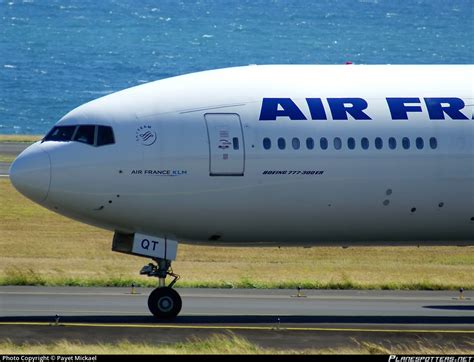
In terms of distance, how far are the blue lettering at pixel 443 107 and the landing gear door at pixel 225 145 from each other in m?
5.56

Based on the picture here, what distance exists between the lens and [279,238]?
113ft

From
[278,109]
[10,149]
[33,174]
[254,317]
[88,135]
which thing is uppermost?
[278,109]

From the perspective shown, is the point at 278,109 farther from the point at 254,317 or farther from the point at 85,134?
the point at 254,317

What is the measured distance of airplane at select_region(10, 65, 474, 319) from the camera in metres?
32.6

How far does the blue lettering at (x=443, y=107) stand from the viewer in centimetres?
3491

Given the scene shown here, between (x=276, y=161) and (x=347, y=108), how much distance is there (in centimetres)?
261

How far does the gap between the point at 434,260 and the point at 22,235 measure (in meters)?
18.4

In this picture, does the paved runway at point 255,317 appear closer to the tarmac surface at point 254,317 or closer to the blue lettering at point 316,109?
the tarmac surface at point 254,317

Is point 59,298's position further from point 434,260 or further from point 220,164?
point 434,260

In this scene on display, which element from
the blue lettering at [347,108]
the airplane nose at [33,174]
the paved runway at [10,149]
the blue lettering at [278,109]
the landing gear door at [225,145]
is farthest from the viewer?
the paved runway at [10,149]

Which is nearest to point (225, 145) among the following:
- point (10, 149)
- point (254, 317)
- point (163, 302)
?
point (163, 302)

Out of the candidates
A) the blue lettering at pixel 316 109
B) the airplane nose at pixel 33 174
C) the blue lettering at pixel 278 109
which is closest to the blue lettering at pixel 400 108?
the blue lettering at pixel 316 109

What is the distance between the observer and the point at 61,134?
108 feet

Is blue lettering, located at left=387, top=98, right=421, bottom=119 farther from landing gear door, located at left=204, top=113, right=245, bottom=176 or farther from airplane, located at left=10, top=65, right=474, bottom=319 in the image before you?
landing gear door, located at left=204, top=113, right=245, bottom=176
